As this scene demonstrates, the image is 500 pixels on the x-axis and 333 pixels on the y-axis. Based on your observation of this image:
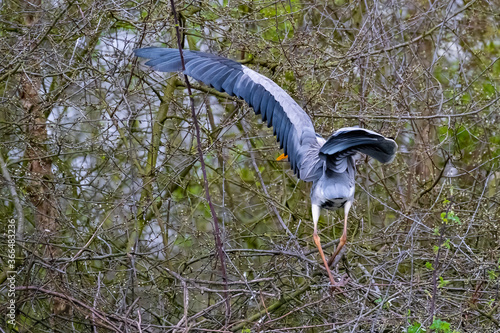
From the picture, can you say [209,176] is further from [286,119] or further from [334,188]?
[334,188]

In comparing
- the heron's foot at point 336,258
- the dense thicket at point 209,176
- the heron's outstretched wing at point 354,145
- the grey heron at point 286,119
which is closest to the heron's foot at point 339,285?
the dense thicket at point 209,176

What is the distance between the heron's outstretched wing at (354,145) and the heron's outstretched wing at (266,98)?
398 mm

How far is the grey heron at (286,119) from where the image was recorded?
5.14 m

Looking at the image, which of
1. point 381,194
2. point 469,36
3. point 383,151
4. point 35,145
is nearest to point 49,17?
point 35,145

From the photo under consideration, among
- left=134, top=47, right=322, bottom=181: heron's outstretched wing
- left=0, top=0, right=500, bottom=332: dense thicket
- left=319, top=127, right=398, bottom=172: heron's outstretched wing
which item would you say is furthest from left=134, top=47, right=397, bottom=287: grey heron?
left=0, top=0, right=500, bottom=332: dense thicket

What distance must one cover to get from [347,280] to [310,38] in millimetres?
2329

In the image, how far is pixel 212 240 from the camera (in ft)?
18.8

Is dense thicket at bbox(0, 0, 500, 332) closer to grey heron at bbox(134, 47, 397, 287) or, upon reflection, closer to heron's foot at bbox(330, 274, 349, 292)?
heron's foot at bbox(330, 274, 349, 292)

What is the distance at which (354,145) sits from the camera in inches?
177

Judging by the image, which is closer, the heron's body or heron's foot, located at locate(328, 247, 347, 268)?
heron's foot, located at locate(328, 247, 347, 268)

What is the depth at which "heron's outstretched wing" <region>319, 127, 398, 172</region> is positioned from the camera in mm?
4406

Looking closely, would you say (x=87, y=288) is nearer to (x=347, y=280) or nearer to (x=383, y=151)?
(x=347, y=280)

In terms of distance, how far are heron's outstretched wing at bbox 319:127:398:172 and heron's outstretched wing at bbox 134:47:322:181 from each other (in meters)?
0.40

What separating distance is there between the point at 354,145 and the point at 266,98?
3.57 feet
